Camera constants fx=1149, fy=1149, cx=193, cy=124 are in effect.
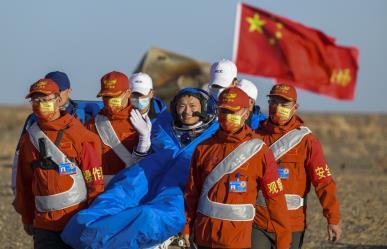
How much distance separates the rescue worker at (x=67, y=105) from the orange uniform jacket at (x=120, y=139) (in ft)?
1.26

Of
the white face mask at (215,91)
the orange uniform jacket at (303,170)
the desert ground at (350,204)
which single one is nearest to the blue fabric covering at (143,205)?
the orange uniform jacket at (303,170)

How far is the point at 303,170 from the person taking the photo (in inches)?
386

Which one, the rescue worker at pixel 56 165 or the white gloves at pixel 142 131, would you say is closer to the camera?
the rescue worker at pixel 56 165

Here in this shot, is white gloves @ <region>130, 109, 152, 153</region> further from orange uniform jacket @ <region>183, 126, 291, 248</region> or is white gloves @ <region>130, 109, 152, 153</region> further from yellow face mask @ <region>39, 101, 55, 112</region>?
orange uniform jacket @ <region>183, 126, 291, 248</region>

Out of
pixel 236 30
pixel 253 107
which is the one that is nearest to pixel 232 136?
pixel 253 107

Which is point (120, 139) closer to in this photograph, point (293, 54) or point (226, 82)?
point (226, 82)

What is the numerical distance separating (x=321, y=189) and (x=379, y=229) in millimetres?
7490

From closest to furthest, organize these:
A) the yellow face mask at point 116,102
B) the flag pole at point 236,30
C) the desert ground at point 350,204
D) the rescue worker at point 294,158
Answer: the rescue worker at point 294,158, the yellow face mask at point 116,102, the desert ground at point 350,204, the flag pole at point 236,30

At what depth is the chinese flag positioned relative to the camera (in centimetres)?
2355

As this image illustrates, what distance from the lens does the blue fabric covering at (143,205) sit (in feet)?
28.9

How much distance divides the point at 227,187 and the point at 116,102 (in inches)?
73.5

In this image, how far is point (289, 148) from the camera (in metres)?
9.73

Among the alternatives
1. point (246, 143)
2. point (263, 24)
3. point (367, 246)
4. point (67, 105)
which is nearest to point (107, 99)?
point (67, 105)

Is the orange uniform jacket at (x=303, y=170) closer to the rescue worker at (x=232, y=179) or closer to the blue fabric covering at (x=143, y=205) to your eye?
the blue fabric covering at (x=143, y=205)
